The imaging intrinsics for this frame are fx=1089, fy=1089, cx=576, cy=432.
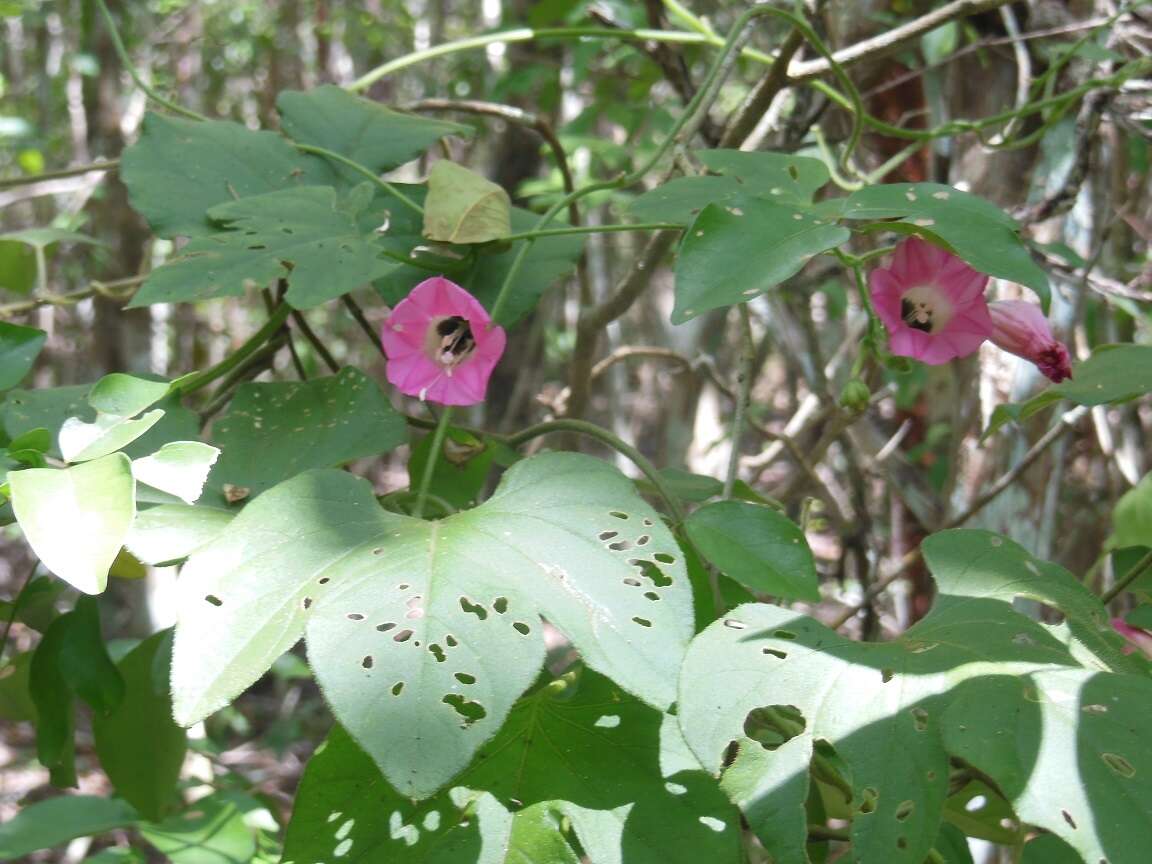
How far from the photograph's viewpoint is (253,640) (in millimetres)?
520

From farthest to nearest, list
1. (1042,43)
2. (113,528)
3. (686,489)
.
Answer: (1042,43), (686,489), (113,528)

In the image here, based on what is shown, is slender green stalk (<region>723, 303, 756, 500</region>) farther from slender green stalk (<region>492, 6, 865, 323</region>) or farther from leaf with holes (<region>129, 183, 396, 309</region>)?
leaf with holes (<region>129, 183, 396, 309</region>)

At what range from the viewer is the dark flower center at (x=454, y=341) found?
32.2 inches

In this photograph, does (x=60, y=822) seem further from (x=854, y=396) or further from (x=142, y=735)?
(x=854, y=396)

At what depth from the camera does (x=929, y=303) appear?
763 millimetres

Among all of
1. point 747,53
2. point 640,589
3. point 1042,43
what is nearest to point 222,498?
point 640,589

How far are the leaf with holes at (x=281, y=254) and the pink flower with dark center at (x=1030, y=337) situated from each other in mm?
452

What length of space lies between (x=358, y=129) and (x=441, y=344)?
0.91ft

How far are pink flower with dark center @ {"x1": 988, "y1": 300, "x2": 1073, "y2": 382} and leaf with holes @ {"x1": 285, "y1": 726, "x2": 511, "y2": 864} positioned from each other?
19.7 inches

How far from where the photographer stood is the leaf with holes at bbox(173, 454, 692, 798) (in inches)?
18.7

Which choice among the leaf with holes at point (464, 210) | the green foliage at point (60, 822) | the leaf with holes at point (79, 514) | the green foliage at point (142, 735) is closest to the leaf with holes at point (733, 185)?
the leaf with holes at point (464, 210)

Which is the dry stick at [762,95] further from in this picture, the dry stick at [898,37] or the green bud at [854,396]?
the green bud at [854,396]

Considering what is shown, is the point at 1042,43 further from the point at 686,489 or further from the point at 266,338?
the point at 266,338

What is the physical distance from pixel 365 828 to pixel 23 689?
527 millimetres
